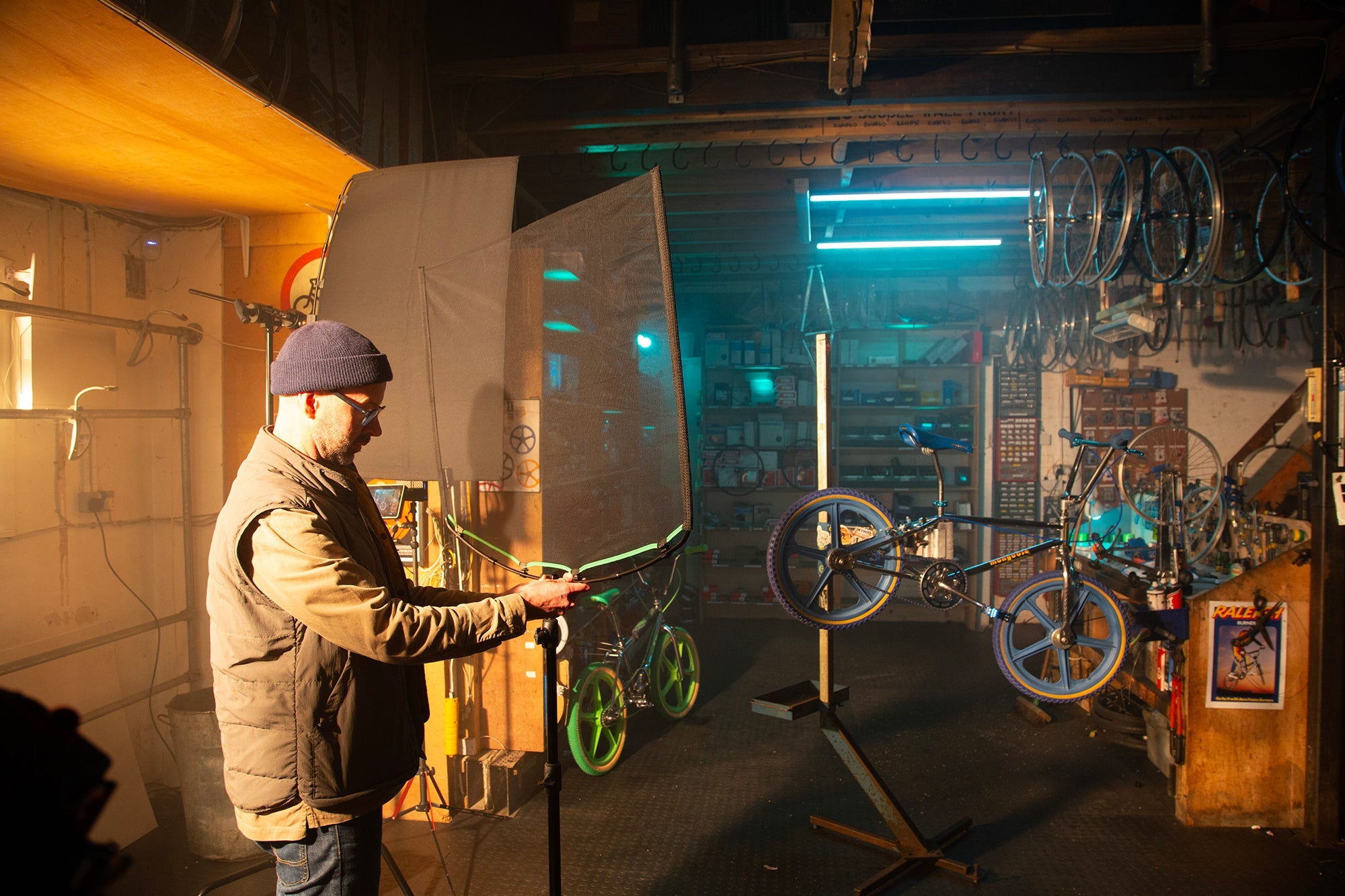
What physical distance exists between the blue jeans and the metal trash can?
1515mm

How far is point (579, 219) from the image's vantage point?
166 centimetres

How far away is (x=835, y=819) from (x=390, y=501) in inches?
90.8

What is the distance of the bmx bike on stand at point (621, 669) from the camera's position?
3.39 m

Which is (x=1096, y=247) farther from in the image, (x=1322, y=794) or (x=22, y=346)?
(x=22, y=346)

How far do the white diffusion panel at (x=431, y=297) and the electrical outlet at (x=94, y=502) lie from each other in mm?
1817

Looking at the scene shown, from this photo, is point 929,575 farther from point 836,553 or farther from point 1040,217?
point 1040,217

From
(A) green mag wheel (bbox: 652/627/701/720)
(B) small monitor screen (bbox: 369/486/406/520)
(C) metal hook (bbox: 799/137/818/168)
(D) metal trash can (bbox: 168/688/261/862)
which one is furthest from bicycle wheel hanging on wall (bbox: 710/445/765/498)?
(D) metal trash can (bbox: 168/688/261/862)

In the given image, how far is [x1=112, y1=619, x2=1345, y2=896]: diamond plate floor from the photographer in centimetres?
266

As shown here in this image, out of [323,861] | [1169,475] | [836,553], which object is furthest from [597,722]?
[1169,475]

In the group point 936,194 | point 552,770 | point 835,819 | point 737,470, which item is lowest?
point 835,819

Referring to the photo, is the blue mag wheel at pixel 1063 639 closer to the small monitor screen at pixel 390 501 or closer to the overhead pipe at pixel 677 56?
the small monitor screen at pixel 390 501

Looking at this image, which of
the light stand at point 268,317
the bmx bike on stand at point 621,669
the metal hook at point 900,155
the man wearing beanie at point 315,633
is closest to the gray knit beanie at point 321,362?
the man wearing beanie at point 315,633

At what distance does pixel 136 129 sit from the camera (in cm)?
213

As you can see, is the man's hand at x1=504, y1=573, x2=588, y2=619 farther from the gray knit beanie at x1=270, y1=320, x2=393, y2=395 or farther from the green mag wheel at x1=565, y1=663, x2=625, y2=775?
the green mag wheel at x1=565, y1=663, x2=625, y2=775
